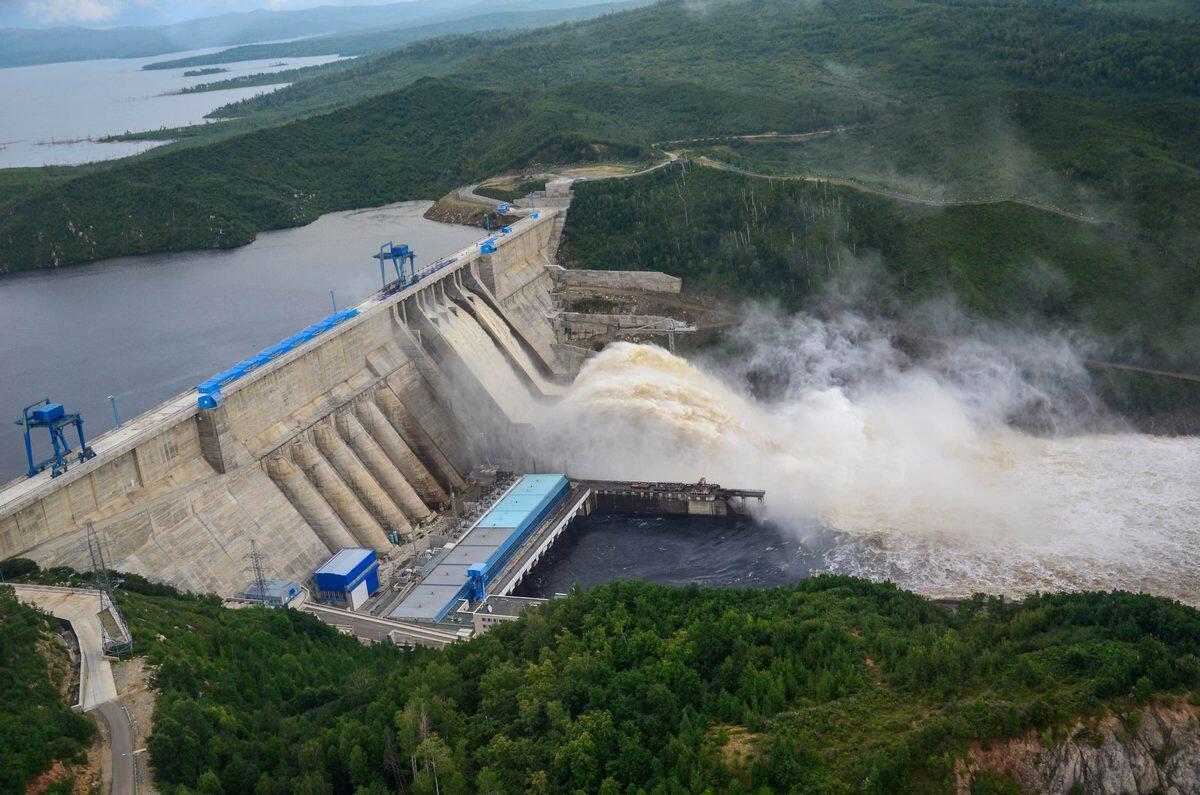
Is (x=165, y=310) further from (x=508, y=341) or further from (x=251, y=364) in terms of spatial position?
(x=251, y=364)

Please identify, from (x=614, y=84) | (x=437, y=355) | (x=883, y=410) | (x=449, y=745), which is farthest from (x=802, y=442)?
(x=614, y=84)

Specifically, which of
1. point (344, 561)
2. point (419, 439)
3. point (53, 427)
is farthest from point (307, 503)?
point (53, 427)

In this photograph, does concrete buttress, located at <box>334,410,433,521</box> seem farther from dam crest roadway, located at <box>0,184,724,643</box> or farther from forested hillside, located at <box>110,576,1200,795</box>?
forested hillside, located at <box>110,576,1200,795</box>

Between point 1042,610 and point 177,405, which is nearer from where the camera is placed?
point 1042,610

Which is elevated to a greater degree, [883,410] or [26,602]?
[26,602]

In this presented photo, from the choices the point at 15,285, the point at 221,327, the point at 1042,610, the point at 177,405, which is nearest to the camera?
the point at 1042,610

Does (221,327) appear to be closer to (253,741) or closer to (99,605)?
(99,605)

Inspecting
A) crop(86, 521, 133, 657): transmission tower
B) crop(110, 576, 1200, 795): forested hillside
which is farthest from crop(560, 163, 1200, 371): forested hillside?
Result: crop(86, 521, 133, 657): transmission tower
